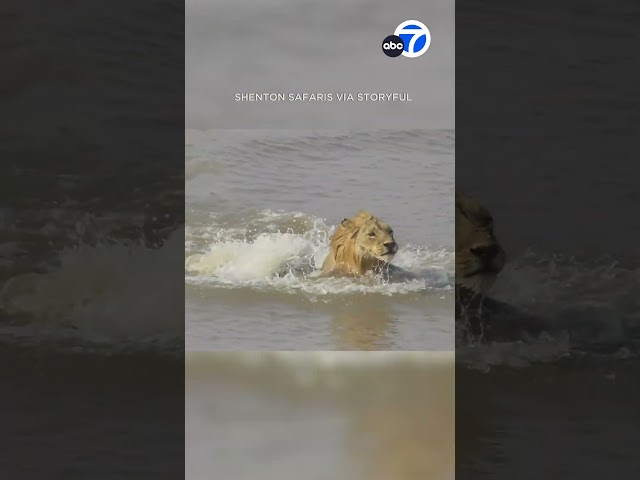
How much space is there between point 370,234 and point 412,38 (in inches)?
25.1

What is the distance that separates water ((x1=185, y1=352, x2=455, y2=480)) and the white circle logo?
0.96 metres

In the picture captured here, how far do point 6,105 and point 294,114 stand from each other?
100 cm
